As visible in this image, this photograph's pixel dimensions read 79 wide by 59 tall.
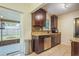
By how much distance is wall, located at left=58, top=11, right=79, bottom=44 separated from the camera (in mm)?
2143

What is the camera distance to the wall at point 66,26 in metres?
2.14

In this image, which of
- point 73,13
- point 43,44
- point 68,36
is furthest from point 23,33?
point 73,13

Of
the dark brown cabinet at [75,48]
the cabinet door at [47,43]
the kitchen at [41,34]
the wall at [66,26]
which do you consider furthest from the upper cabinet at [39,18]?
the dark brown cabinet at [75,48]

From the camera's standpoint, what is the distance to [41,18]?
2775mm

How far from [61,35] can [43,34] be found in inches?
24.9

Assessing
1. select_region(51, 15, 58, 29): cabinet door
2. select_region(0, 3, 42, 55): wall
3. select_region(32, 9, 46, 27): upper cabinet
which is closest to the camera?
select_region(0, 3, 42, 55): wall

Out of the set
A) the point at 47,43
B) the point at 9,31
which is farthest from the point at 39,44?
the point at 9,31

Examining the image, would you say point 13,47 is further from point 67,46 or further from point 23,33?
point 67,46

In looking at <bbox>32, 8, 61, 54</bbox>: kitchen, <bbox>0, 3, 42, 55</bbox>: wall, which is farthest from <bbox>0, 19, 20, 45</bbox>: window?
<bbox>32, 8, 61, 54</bbox>: kitchen

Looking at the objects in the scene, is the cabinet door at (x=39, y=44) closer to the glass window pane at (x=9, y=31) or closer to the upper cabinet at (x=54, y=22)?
the upper cabinet at (x=54, y=22)

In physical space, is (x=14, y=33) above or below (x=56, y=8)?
below

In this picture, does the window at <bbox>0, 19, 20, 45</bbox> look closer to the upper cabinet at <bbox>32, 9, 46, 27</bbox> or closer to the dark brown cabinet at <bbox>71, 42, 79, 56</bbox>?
the upper cabinet at <bbox>32, 9, 46, 27</bbox>

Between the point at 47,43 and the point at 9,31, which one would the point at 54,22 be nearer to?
the point at 47,43

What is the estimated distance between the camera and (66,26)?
2197 millimetres
